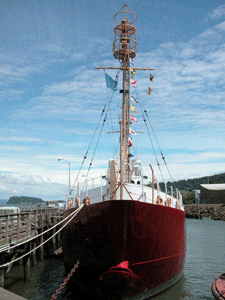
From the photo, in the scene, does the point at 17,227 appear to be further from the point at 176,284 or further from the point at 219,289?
the point at 219,289

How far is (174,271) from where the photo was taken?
14586 mm

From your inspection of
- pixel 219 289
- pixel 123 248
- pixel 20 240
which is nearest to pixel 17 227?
pixel 20 240

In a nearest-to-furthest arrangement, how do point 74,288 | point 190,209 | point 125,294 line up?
point 125,294, point 74,288, point 190,209

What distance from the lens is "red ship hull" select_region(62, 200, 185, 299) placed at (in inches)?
459

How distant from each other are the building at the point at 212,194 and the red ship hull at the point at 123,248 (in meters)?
68.6

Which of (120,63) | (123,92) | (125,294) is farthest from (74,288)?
(120,63)

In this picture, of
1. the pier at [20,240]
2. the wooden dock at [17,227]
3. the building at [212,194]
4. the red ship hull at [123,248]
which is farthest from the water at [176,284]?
the building at [212,194]

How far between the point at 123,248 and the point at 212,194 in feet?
238

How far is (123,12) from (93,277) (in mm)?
15133

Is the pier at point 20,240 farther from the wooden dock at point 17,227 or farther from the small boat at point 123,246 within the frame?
the small boat at point 123,246

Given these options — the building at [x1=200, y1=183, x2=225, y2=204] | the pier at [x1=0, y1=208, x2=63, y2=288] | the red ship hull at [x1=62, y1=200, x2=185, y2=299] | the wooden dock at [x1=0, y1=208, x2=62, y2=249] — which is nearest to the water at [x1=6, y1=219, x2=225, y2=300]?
the pier at [x1=0, y1=208, x2=63, y2=288]

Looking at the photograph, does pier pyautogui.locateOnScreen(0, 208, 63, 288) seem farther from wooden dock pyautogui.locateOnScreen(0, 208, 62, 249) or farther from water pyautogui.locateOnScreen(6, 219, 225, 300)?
water pyautogui.locateOnScreen(6, 219, 225, 300)

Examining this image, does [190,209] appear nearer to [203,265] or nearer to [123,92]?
[203,265]

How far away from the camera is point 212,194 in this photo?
79625mm
